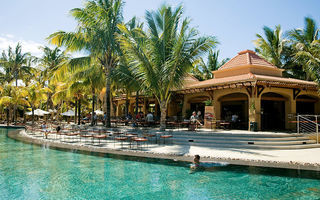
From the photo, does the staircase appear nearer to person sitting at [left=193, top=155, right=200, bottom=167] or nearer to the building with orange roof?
the building with orange roof

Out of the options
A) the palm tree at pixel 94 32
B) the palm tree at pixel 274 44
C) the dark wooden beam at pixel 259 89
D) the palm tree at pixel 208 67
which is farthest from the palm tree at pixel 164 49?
the palm tree at pixel 208 67

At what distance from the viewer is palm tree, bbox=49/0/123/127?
16.8 m

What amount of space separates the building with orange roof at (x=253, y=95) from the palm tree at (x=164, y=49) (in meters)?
3.18

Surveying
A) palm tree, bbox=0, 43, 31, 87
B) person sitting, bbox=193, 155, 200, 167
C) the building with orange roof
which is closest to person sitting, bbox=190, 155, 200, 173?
person sitting, bbox=193, 155, 200, 167

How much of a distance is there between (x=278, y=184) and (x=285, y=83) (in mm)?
10001

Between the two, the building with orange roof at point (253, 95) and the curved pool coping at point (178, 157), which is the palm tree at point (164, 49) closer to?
the building with orange roof at point (253, 95)

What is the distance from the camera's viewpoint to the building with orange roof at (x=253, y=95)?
49.7ft

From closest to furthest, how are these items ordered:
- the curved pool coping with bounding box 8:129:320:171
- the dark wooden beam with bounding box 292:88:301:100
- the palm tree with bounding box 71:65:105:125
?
1. the curved pool coping with bounding box 8:129:320:171
2. the dark wooden beam with bounding box 292:88:301:100
3. the palm tree with bounding box 71:65:105:125

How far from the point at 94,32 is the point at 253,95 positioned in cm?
1240

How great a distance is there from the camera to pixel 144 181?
286 inches

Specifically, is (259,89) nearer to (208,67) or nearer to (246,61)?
(246,61)

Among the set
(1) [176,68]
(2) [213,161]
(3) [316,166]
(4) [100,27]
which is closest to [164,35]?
(1) [176,68]

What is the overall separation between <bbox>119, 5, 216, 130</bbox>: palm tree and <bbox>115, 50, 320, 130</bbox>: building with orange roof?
3.18 m

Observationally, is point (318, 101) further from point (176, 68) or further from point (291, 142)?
point (176, 68)
